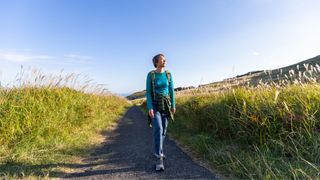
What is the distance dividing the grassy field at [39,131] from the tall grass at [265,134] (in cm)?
321

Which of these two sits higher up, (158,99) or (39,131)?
(158,99)

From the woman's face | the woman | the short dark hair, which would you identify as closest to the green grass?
the woman

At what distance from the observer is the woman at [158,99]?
15.7 ft

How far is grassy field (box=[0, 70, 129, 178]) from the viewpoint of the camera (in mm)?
4684

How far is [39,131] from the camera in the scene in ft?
19.8

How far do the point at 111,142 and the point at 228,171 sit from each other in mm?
4368

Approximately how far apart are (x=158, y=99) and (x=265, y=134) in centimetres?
220

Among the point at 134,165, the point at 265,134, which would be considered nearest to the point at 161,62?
the point at 134,165

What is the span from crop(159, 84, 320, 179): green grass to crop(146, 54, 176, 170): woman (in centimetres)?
114

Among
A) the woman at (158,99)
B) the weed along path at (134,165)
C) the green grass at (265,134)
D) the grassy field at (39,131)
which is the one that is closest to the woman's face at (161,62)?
the woman at (158,99)

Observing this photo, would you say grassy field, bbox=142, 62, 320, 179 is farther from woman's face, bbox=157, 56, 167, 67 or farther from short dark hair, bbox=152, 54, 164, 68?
short dark hair, bbox=152, 54, 164, 68

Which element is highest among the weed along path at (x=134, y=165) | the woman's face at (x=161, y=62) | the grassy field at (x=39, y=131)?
the woman's face at (x=161, y=62)

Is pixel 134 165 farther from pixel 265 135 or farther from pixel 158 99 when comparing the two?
pixel 265 135

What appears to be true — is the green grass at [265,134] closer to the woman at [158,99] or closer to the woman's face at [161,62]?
the woman at [158,99]
